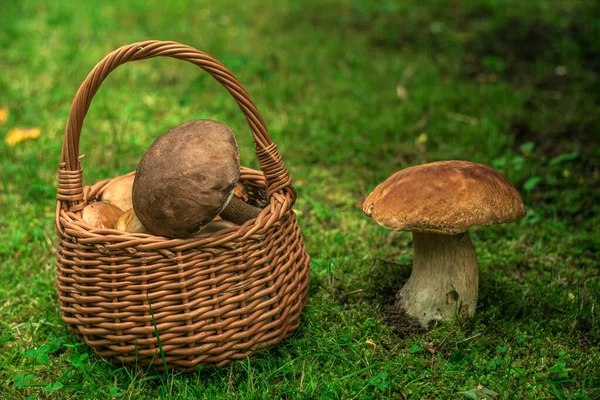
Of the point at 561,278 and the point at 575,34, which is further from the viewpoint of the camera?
the point at 575,34

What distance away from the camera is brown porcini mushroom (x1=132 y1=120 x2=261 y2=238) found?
2.06 metres

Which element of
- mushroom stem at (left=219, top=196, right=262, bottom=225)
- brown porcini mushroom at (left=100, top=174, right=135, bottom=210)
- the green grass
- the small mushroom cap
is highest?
the small mushroom cap

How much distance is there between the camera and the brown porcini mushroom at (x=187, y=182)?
6.77 feet

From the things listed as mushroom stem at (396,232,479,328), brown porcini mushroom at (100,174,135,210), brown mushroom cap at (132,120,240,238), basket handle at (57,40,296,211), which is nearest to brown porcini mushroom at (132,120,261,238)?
brown mushroom cap at (132,120,240,238)

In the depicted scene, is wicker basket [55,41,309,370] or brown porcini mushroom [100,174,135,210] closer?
wicker basket [55,41,309,370]

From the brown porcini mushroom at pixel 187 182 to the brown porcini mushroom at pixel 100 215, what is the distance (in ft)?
0.72

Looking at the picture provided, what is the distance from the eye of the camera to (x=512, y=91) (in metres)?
4.75

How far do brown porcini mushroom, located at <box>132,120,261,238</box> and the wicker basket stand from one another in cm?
6

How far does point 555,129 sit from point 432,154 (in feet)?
3.19

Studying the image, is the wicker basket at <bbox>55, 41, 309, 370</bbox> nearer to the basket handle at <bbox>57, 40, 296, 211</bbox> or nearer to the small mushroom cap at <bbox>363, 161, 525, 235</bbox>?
the basket handle at <bbox>57, 40, 296, 211</bbox>

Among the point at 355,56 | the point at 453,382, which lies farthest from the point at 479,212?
the point at 355,56

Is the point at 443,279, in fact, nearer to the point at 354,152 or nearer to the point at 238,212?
the point at 238,212

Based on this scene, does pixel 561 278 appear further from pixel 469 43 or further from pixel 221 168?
pixel 469 43

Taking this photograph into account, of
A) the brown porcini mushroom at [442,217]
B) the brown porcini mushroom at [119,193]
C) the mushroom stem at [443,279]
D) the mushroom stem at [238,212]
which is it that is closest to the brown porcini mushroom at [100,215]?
the brown porcini mushroom at [119,193]
